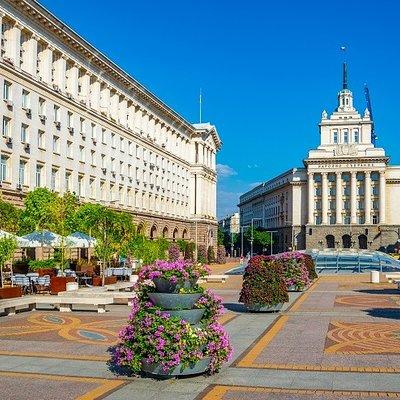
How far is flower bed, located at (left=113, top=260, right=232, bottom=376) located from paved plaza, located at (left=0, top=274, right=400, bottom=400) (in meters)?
0.32

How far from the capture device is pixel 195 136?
95.4m

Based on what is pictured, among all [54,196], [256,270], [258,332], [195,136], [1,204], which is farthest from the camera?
[195,136]

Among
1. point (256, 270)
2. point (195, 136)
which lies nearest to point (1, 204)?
point (256, 270)

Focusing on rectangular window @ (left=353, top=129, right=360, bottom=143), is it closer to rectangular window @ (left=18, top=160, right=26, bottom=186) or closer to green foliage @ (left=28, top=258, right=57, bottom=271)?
rectangular window @ (left=18, top=160, right=26, bottom=186)

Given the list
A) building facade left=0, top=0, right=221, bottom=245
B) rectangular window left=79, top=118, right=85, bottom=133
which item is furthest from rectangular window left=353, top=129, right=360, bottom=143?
rectangular window left=79, top=118, right=85, bottom=133

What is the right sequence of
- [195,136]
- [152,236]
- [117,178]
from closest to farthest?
[117,178]
[152,236]
[195,136]

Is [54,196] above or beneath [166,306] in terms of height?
above

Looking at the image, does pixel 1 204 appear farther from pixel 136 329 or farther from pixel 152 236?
pixel 152 236

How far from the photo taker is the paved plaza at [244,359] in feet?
32.4

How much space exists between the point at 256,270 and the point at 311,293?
34.6 ft

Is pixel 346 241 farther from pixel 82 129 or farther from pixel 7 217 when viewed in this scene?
pixel 7 217

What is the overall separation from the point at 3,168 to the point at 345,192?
95308mm

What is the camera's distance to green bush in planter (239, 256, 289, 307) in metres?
21.4

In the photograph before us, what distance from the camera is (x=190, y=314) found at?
34.9 ft
